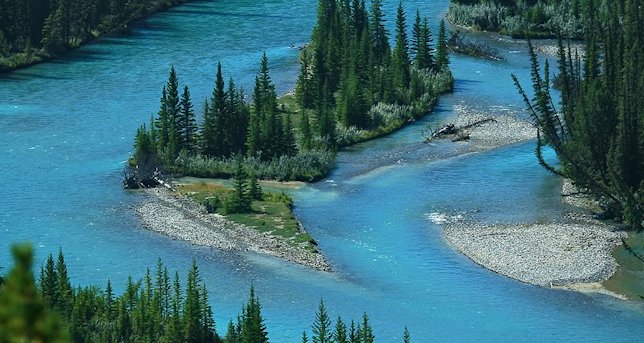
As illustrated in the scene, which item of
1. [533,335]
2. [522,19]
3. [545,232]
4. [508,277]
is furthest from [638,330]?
[522,19]

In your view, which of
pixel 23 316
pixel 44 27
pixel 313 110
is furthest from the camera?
pixel 44 27

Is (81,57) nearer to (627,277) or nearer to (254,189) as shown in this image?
(254,189)

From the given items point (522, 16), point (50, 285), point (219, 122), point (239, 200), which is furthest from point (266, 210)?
point (522, 16)

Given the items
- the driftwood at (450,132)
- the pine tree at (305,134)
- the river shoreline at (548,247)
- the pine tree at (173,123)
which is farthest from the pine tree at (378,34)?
the river shoreline at (548,247)

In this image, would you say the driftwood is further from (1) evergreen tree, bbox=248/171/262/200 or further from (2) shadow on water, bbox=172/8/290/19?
(2) shadow on water, bbox=172/8/290/19

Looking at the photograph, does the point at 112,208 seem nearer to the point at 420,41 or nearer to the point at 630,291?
the point at 630,291

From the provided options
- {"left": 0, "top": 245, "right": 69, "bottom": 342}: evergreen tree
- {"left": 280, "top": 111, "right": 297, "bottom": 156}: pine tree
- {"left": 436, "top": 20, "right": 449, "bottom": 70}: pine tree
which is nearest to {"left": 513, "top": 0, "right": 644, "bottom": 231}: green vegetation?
{"left": 280, "top": 111, "right": 297, "bottom": 156}: pine tree

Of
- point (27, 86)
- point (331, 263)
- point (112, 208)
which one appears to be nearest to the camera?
point (331, 263)
